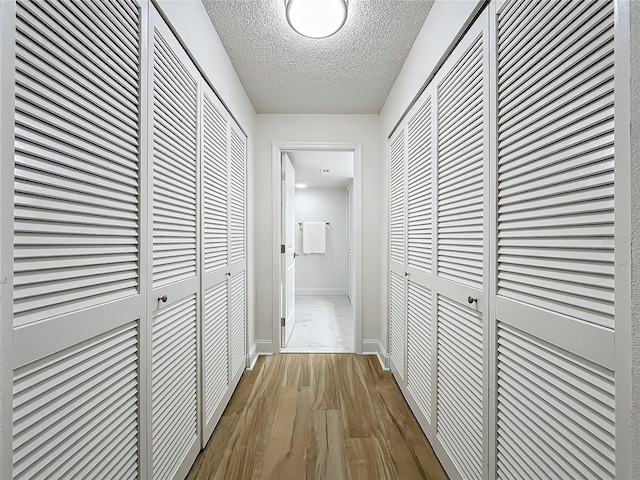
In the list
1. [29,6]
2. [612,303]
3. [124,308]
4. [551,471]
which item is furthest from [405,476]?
[29,6]

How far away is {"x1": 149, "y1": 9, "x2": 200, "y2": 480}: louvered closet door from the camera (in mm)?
1368

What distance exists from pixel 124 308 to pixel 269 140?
2.51 meters

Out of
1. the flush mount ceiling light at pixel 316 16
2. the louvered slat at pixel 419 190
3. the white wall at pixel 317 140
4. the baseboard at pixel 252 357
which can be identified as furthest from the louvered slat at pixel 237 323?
the flush mount ceiling light at pixel 316 16

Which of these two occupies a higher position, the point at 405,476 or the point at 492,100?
the point at 492,100

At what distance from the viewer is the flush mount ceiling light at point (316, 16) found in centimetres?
174

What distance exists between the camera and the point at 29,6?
75cm

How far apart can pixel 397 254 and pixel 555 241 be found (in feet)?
6.09

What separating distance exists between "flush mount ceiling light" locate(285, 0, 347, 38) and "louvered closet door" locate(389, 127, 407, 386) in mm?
927

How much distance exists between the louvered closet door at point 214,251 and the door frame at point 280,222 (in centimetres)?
96

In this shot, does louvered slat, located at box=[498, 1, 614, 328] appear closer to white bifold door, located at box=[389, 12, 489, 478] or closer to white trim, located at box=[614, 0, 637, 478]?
white trim, located at box=[614, 0, 637, 478]

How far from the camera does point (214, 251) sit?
7.06 ft

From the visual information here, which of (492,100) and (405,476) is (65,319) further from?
(405,476)

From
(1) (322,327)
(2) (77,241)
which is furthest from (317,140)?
(2) (77,241)

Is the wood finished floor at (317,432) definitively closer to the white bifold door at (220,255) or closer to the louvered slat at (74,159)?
the white bifold door at (220,255)
